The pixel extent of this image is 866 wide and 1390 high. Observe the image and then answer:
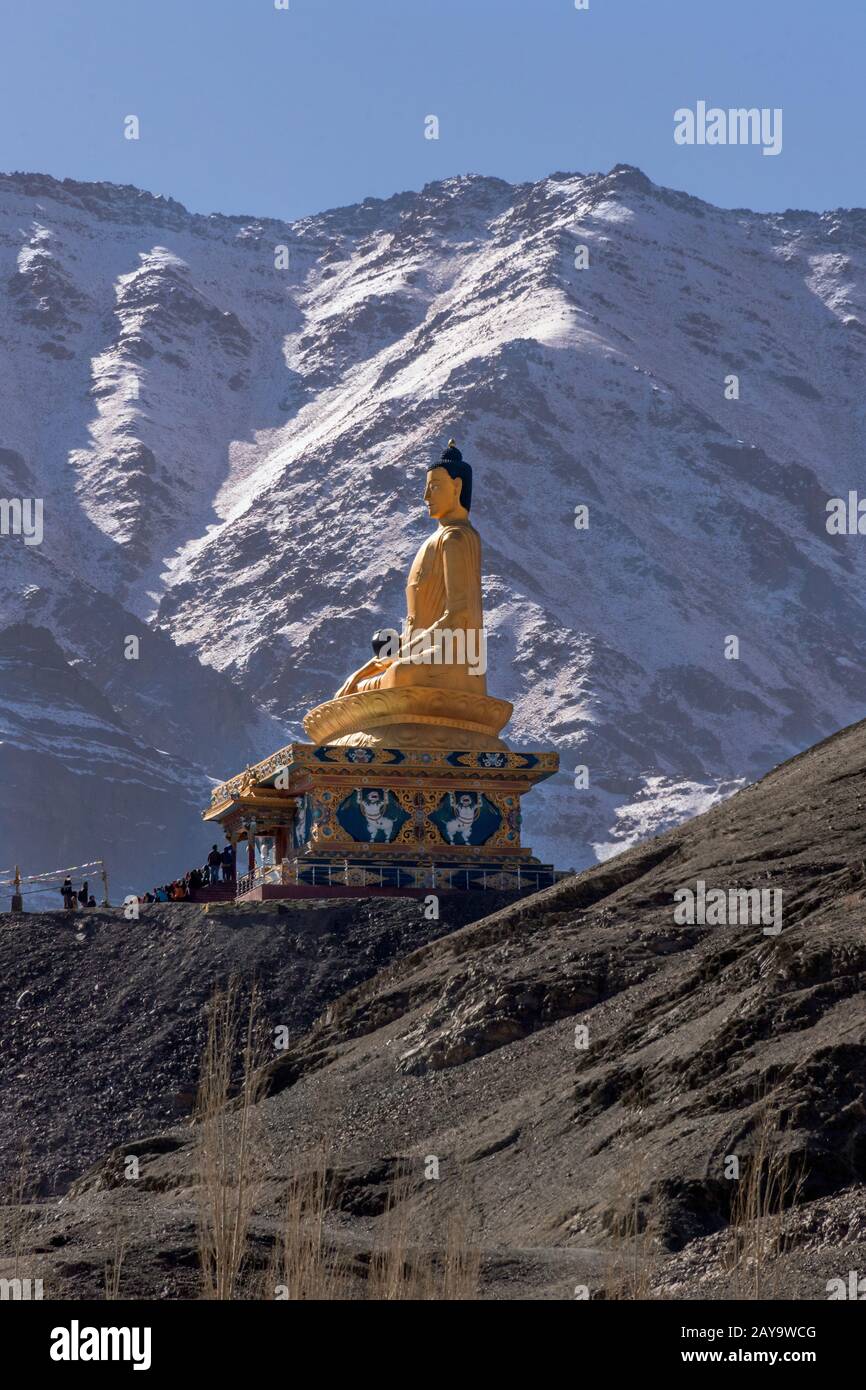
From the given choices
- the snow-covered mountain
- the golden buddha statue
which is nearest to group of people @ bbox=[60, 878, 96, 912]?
the golden buddha statue

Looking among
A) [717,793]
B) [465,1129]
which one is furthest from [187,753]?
[465,1129]

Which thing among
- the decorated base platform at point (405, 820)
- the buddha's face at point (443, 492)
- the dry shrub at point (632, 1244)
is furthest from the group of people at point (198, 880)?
the dry shrub at point (632, 1244)

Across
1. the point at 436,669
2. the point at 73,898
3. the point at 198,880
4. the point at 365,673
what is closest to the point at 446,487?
the point at 365,673

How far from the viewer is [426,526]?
171m

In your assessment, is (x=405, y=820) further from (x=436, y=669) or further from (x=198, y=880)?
(x=198, y=880)

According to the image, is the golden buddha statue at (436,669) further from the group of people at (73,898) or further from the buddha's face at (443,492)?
the group of people at (73,898)

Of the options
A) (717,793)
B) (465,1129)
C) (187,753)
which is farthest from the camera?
(187,753)

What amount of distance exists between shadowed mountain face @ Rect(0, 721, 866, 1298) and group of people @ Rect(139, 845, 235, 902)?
5497mm

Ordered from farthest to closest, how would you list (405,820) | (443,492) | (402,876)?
(443,492)
(405,820)
(402,876)

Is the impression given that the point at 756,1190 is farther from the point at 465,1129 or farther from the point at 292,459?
the point at 292,459

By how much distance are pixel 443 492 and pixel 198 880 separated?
674 centimetres

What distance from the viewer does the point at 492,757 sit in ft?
113

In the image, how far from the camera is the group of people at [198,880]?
35875 mm

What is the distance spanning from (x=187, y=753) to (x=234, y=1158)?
15451 cm
